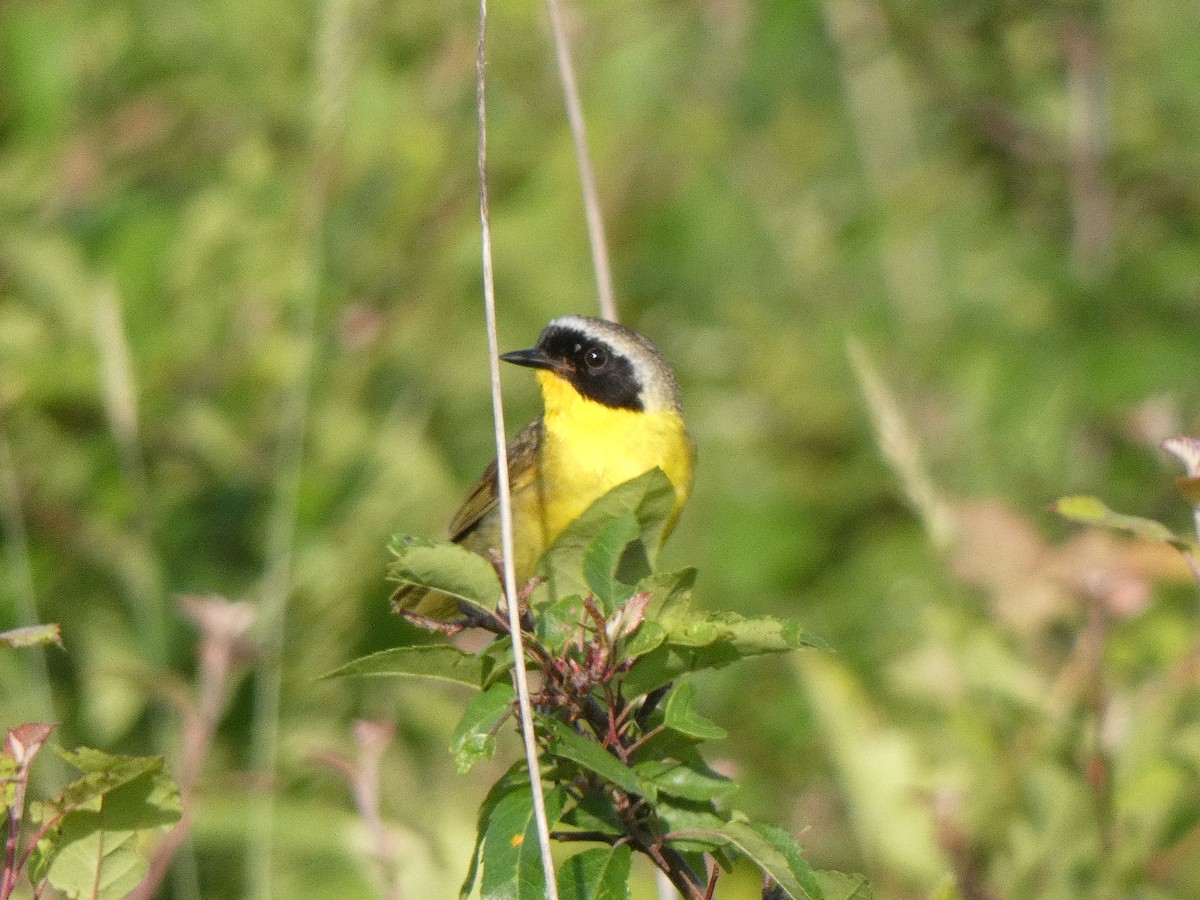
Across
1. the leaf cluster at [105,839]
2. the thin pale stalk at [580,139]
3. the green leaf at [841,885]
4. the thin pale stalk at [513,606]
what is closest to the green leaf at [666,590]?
the thin pale stalk at [513,606]

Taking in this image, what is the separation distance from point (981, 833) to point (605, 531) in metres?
1.48

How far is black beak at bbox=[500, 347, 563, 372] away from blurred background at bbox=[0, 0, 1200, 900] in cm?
39

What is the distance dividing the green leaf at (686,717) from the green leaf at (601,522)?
7.0 inches

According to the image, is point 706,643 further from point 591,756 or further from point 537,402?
point 537,402

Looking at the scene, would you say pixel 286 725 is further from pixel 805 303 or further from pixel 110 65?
pixel 805 303

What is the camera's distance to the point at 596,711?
1.38 meters

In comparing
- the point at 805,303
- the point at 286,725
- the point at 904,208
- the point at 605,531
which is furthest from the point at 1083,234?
the point at 605,531

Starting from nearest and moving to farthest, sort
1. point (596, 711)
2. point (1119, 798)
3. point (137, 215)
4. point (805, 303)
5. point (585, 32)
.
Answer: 1. point (596, 711)
2. point (1119, 798)
3. point (137, 215)
4. point (585, 32)
5. point (805, 303)

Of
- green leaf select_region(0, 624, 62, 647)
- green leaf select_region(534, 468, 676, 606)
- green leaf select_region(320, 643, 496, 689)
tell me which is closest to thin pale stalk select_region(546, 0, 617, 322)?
green leaf select_region(534, 468, 676, 606)

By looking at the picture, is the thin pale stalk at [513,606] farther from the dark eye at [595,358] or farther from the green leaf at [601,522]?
the dark eye at [595,358]

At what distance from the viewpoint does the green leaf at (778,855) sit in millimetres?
1280

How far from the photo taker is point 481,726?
1309 mm

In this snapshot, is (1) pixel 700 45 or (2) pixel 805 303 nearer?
(2) pixel 805 303

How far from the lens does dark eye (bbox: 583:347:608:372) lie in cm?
296
